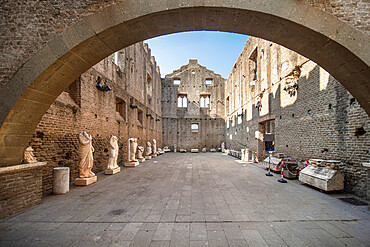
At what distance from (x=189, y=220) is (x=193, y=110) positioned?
19051 mm

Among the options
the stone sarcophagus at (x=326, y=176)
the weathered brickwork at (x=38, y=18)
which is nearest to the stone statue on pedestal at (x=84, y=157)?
the weathered brickwork at (x=38, y=18)

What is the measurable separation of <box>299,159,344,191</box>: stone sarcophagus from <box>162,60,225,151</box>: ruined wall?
53.4 ft

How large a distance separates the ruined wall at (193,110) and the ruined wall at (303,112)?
8.27 metres

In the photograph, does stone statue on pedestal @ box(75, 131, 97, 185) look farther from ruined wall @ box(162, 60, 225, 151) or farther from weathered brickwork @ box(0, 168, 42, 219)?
ruined wall @ box(162, 60, 225, 151)

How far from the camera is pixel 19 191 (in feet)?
11.7

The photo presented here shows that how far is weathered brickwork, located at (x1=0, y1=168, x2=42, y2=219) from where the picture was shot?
3293 mm

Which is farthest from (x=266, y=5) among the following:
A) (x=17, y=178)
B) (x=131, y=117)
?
(x=131, y=117)

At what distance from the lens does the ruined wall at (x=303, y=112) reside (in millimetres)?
4797

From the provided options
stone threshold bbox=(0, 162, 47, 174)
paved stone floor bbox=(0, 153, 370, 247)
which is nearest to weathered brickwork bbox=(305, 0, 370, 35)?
paved stone floor bbox=(0, 153, 370, 247)

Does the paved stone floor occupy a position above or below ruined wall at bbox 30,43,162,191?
below

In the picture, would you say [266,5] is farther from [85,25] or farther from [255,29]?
[85,25]

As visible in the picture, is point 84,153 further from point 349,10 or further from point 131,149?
point 349,10

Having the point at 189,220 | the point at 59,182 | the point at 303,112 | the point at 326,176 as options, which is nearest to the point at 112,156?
the point at 59,182

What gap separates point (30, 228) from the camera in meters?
2.91
